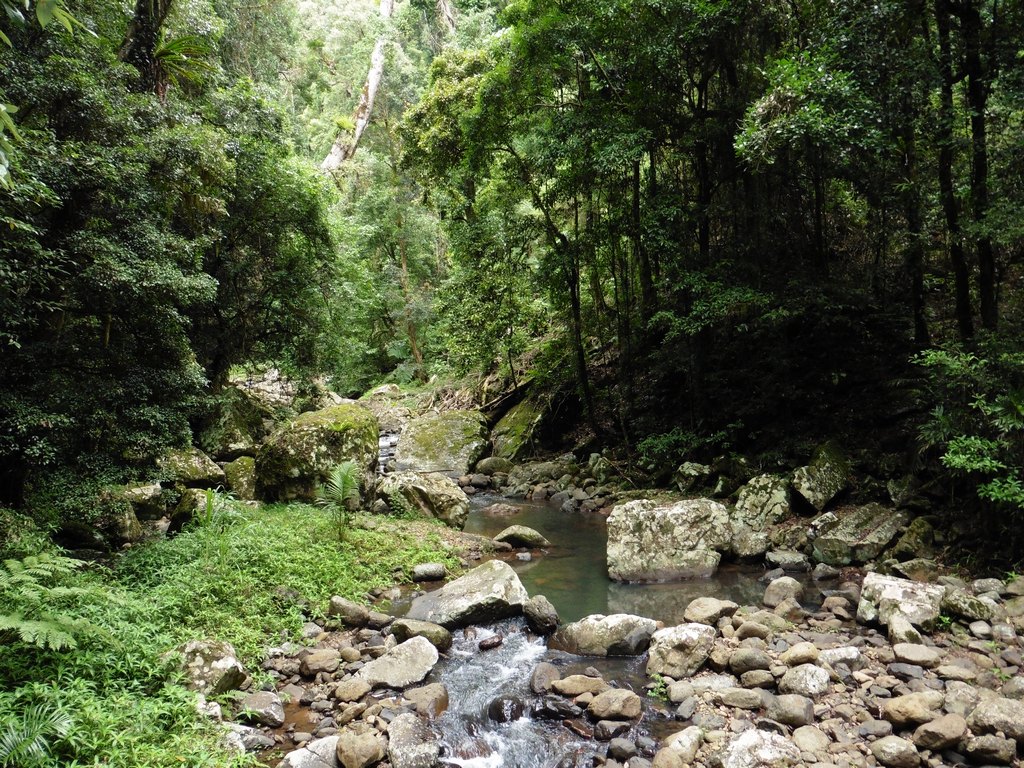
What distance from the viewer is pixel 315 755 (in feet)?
15.5

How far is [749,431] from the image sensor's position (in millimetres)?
12469

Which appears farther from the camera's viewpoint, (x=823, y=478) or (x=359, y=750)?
(x=823, y=478)

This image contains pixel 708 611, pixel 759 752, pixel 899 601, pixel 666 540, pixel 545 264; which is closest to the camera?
pixel 759 752

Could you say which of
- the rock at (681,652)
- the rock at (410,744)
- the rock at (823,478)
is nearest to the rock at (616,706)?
the rock at (681,652)

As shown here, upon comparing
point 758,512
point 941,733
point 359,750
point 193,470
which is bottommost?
point 941,733

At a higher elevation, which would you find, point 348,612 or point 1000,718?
point 348,612

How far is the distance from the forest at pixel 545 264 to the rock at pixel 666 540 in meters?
2.77

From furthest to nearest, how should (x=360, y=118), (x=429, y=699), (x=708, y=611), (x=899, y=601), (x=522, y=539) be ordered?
(x=360, y=118), (x=522, y=539), (x=708, y=611), (x=899, y=601), (x=429, y=699)

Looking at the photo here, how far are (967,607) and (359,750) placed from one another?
640 centimetres

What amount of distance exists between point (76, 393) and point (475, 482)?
10.8 m

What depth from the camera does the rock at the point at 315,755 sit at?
458cm

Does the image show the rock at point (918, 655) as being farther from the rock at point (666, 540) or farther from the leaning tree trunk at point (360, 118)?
the leaning tree trunk at point (360, 118)

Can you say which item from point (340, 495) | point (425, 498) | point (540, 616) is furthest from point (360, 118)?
point (540, 616)

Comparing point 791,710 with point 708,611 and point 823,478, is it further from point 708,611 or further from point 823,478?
point 823,478
